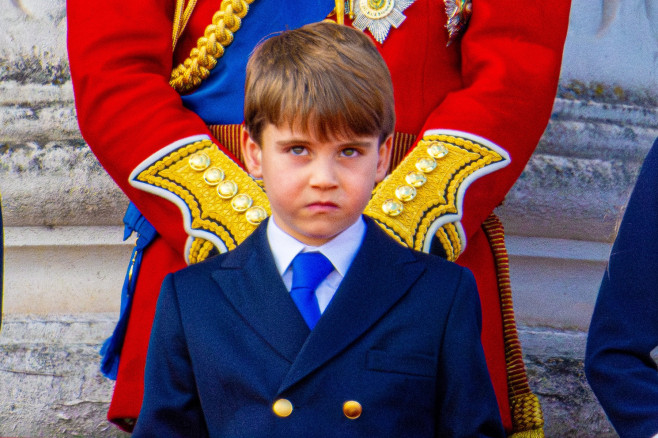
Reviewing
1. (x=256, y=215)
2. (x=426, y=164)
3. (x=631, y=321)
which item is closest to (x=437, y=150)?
(x=426, y=164)

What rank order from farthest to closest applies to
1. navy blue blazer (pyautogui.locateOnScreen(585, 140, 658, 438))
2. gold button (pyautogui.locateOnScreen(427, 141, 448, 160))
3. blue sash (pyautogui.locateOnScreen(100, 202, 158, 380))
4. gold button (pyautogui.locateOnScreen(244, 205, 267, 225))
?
blue sash (pyautogui.locateOnScreen(100, 202, 158, 380)) → gold button (pyautogui.locateOnScreen(427, 141, 448, 160)) → gold button (pyautogui.locateOnScreen(244, 205, 267, 225)) → navy blue blazer (pyautogui.locateOnScreen(585, 140, 658, 438))

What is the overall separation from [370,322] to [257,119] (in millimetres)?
360

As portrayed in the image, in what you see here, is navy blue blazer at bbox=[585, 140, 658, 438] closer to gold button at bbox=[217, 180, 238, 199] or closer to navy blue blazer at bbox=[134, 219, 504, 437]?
navy blue blazer at bbox=[134, 219, 504, 437]

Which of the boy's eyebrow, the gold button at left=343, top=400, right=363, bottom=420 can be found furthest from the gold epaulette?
the gold button at left=343, top=400, right=363, bottom=420

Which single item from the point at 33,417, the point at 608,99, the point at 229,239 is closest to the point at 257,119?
the point at 229,239

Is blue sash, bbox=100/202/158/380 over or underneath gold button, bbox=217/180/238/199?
underneath

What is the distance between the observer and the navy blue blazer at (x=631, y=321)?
1.51 m

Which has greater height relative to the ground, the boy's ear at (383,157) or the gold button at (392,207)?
the boy's ear at (383,157)

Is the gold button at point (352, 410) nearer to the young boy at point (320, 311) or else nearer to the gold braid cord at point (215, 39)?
the young boy at point (320, 311)

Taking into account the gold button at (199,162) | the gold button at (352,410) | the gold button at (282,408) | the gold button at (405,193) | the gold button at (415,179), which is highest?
the gold button at (415,179)

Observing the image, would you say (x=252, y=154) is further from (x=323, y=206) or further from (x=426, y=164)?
(x=426, y=164)

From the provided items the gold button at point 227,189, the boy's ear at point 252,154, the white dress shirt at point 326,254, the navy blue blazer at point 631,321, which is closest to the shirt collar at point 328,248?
the white dress shirt at point 326,254

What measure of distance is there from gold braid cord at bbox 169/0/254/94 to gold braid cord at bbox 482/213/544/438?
632 mm

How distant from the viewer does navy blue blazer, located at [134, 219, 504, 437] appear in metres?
1.42
